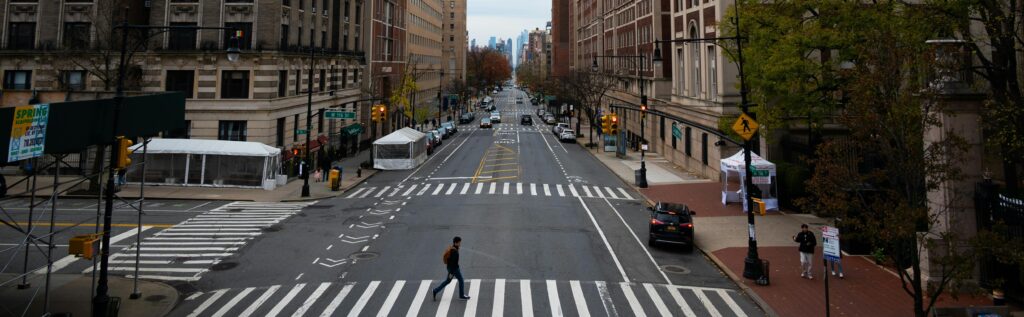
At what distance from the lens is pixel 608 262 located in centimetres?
1909

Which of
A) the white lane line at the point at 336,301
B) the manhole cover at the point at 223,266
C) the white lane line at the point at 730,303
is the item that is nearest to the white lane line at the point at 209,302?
the manhole cover at the point at 223,266

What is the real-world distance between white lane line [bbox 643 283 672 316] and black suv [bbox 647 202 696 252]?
425 centimetres

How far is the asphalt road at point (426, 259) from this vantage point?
14.6 m

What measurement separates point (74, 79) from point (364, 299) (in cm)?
3687

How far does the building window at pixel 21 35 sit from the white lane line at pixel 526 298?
1622 inches

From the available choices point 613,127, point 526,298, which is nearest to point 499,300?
point 526,298

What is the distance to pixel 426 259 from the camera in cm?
1886

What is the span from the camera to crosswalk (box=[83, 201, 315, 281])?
58.5 feet

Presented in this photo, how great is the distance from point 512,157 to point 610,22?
3462 centimetres

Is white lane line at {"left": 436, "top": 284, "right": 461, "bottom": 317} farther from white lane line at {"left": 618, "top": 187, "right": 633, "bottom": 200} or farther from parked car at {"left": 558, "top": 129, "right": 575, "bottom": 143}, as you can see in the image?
parked car at {"left": 558, "top": 129, "right": 575, "bottom": 143}

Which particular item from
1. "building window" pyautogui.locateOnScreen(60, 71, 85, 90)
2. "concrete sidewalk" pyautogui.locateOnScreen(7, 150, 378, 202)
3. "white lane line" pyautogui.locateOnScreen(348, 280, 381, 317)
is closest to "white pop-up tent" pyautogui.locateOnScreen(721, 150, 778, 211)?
"white lane line" pyautogui.locateOnScreen(348, 280, 381, 317)

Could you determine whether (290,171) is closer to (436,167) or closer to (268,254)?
(436,167)

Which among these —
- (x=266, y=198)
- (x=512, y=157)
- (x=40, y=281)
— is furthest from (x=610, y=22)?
(x=40, y=281)

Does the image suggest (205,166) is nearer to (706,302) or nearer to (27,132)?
(27,132)
